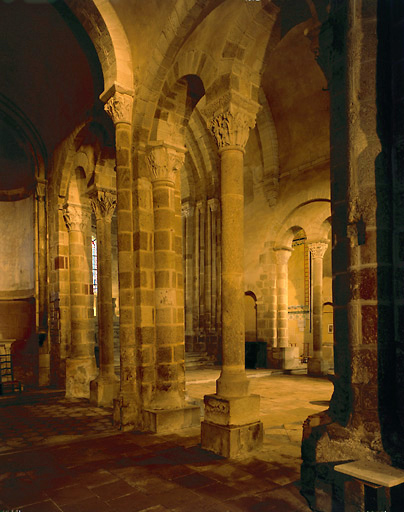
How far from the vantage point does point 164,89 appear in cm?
563

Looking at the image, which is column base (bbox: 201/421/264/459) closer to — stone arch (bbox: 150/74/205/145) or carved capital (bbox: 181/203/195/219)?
stone arch (bbox: 150/74/205/145)

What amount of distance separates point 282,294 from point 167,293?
6.70 metres

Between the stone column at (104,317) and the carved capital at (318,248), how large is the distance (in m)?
5.84

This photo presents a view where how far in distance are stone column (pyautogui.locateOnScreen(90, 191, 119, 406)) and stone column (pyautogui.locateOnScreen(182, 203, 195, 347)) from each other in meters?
5.44

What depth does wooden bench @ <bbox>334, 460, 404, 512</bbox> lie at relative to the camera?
2.35 m

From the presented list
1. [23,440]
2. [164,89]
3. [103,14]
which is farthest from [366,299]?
[103,14]

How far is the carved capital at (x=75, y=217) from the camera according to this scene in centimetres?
847

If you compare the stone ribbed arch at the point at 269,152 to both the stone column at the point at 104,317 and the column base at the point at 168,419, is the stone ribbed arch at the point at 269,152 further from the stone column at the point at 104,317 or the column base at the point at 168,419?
the column base at the point at 168,419

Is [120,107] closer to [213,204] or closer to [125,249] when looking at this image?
[125,249]

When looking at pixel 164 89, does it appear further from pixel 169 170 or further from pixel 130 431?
pixel 130 431

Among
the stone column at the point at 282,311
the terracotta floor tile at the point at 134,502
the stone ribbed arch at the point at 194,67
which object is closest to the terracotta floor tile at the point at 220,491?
the terracotta floor tile at the point at 134,502

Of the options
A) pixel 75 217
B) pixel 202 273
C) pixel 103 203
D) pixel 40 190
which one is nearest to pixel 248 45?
pixel 103 203

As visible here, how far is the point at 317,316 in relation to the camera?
10.8 meters

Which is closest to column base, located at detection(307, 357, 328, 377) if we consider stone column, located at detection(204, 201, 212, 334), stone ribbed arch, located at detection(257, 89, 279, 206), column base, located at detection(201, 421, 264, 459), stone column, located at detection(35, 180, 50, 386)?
stone column, located at detection(204, 201, 212, 334)
